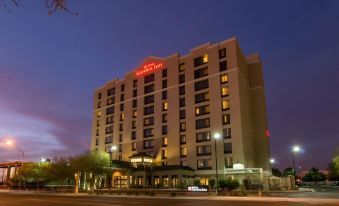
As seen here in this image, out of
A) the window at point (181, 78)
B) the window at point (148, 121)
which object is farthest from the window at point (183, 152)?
the window at point (181, 78)

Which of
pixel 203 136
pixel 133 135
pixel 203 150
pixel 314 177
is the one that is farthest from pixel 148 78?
pixel 314 177

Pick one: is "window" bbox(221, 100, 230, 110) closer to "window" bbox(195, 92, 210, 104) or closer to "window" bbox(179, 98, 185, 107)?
"window" bbox(195, 92, 210, 104)

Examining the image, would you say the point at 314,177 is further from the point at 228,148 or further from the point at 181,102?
the point at 181,102

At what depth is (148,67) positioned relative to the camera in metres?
95.2

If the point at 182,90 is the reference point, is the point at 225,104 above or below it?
below

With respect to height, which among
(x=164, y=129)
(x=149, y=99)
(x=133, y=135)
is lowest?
(x=133, y=135)

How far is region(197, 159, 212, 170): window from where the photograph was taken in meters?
74.1

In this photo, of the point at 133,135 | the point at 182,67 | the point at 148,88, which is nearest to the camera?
the point at 182,67

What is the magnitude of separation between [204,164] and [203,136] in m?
6.75

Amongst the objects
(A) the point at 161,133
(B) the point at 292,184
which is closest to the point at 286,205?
(B) the point at 292,184

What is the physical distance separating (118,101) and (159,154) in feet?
84.6

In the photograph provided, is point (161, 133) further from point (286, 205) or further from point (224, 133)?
point (286, 205)

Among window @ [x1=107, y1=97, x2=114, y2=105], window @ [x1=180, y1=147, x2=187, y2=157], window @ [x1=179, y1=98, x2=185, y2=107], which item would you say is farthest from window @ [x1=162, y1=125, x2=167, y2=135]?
window @ [x1=107, y1=97, x2=114, y2=105]

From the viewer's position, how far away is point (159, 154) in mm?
84562
